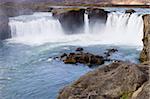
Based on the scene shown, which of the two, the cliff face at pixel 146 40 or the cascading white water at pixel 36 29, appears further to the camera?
the cascading white water at pixel 36 29

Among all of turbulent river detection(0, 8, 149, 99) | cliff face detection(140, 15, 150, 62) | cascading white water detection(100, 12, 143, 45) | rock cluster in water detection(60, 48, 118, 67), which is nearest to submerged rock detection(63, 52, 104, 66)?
rock cluster in water detection(60, 48, 118, 67)

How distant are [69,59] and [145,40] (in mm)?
6714

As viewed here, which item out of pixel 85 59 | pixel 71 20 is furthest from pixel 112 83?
pixel 71 20

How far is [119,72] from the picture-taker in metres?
13.1

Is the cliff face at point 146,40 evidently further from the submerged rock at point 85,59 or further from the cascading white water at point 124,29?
the cascading white water at point 124,29

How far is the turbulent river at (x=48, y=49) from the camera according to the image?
2245 cm

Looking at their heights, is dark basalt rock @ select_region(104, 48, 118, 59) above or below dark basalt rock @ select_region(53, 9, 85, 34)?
below

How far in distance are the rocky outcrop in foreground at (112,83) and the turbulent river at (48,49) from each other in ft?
19.7

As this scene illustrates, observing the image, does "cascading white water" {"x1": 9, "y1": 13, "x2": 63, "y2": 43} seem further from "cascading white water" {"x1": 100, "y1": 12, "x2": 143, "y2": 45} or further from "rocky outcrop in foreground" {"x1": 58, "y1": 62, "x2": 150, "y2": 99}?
"rocky outcrop in foreground" {"x1": 58, "y1": 62, "x2": 150, "y2": 99}

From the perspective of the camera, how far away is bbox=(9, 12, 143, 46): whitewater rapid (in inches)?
1619

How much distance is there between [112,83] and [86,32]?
117 feet

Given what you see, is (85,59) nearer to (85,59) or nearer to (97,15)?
(85,59)

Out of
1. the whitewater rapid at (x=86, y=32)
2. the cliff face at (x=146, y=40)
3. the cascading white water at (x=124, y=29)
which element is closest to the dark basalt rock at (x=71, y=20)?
the whitewater rapid at (x=86, y=32)

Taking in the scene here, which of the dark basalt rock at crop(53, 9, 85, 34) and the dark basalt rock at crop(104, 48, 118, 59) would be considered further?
the dark basalt rock at crop(53, 9, 85, 34)
